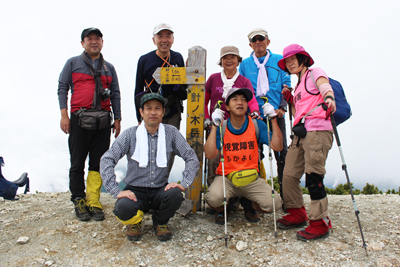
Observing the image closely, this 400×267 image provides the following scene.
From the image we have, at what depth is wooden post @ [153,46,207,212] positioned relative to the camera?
549 cm

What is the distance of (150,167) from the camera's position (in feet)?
15.5

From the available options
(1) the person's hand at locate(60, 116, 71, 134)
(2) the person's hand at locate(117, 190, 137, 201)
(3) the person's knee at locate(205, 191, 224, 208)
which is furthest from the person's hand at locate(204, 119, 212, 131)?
(1) the person's hand at locate(60, 116, 71, 134)

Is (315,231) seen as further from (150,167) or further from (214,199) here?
→ (150,167)

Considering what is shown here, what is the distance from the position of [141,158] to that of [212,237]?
1813 millimetres

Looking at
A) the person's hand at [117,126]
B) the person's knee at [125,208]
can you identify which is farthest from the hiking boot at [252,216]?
the person's hand at [117,126]

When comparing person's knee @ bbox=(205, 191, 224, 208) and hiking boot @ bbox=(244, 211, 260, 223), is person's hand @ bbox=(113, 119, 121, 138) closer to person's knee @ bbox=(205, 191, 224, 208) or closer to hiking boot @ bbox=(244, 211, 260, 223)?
person's knee @ bbox=(205, 191, 224, 208)

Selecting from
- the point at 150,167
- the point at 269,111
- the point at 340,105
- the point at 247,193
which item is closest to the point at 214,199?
the point at 247,193

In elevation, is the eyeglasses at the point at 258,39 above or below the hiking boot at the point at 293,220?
above

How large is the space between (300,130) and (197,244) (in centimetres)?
251

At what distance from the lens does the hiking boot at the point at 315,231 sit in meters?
4.53

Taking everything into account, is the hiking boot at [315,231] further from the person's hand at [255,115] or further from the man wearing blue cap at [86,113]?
the man wearing blue cap at [86,113]

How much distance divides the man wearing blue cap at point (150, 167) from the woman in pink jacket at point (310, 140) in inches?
68.2

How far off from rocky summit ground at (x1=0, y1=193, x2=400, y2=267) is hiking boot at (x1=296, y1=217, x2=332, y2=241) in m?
0.09

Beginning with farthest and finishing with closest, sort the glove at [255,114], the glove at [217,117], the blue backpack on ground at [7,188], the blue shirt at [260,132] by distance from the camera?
1. the blue backpack on ground at [7,188]
2. the glove at [255,114]
3. the blue shirt at [260,132]
4. the glove at [217,117]
